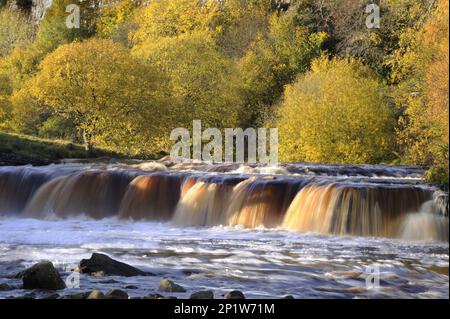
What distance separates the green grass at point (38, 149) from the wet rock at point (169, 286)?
2667 centimetres

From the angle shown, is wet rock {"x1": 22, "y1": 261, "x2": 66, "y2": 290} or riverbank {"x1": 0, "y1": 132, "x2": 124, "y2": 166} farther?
riverbank {"x1": 0, "y1": 132, "x2": 124, "y2": 166}

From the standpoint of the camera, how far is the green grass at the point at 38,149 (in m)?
41.8

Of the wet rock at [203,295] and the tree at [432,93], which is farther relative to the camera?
the tree at [432,93]

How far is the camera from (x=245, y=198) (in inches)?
1110

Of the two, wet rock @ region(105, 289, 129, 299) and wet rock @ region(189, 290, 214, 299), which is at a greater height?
wet rock @ region(105, 289, 129, 299)

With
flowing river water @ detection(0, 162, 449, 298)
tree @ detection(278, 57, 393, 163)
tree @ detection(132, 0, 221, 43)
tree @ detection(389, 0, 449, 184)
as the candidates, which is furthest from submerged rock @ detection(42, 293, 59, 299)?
tree @ detection(132, 0, 221, 43)

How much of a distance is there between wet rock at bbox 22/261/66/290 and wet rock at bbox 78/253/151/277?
1.40m

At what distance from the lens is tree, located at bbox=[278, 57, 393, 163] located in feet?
149

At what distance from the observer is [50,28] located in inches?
3051

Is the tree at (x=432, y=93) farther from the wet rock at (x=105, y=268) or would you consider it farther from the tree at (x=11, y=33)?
the tree at (x=11, y=33)

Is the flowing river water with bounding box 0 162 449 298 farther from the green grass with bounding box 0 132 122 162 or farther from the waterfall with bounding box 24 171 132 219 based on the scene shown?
the green grass with bounding box 0 132 122 162

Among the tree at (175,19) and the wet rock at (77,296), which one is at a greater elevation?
the tree at (175,19)

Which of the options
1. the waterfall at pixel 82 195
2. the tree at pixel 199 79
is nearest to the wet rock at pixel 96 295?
the waterfall at pixel 82 195
